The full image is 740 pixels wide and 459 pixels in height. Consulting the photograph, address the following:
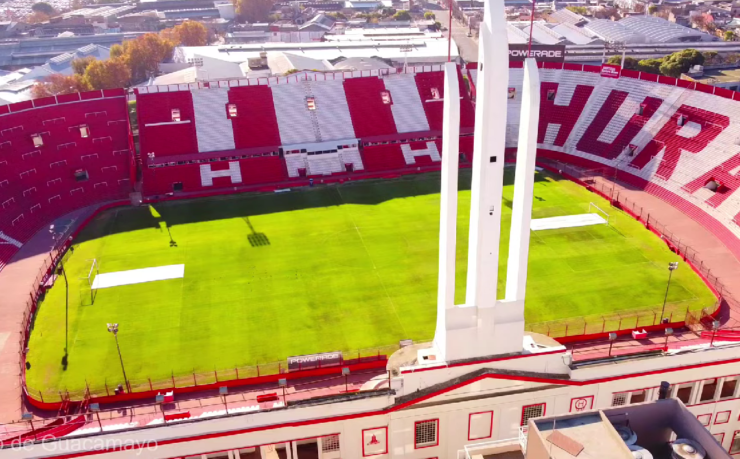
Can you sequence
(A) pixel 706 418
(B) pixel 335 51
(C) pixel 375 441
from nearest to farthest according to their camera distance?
1. (C) pixel 375 441
2. (A) pixel 706 418
3. (B) pixel 335 51

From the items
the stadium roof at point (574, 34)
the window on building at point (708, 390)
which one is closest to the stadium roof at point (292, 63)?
the stadium roof at point (574, 34)

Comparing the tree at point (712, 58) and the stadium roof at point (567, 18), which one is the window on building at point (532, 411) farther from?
the stadium roof at point (567, 18)

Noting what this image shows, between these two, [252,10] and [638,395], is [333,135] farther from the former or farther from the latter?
[252,10]

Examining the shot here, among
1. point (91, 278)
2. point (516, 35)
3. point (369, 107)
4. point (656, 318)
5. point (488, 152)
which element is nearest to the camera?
point (488, 152)

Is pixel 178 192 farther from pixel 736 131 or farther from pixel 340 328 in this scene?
pixel 736 131

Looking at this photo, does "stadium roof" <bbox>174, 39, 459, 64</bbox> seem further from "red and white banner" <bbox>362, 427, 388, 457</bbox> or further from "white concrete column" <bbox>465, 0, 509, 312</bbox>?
"red and white banner" <bbox>362, 427, 388, 457</bbox>

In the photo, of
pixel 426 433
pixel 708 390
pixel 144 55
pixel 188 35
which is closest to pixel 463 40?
pixel 188 35
